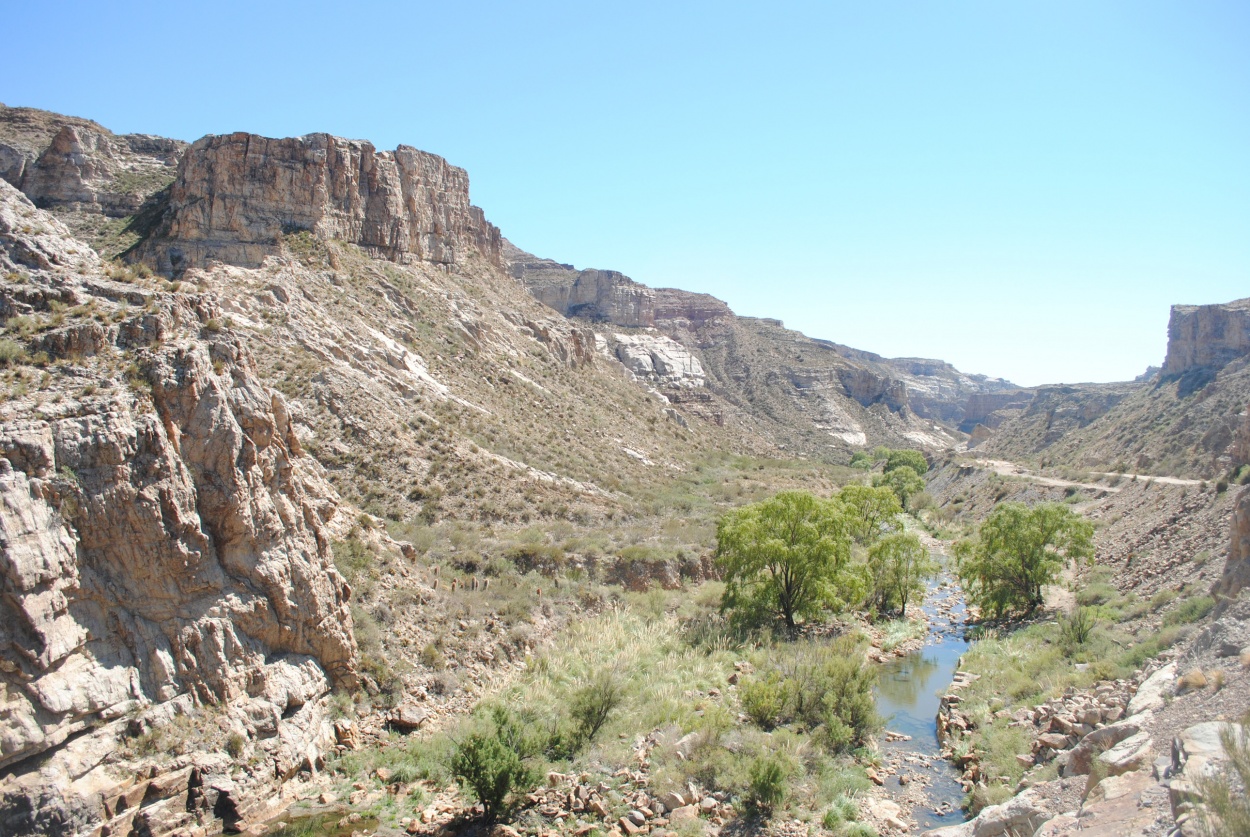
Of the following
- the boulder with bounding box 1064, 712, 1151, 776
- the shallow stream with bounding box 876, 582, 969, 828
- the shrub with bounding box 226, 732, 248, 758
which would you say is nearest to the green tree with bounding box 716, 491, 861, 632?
the shallow stream with bounding box 876, 582, 969, 828

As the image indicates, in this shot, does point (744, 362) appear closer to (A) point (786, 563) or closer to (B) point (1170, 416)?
(B) point (1170, 416)

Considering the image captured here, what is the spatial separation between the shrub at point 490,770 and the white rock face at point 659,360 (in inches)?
3303

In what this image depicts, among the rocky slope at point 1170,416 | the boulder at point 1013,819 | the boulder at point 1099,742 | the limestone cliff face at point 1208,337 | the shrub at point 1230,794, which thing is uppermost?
the limestone cliff face at point 1208,337

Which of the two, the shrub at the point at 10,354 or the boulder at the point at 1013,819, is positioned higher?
the shrub at the point at 10,354

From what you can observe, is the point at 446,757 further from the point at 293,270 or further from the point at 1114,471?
the point at 1114,471

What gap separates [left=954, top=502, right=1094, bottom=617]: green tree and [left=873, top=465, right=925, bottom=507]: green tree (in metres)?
38.7

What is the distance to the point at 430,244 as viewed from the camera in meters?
59.8

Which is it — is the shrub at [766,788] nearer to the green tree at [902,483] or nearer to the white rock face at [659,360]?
the green tree at [902,483]

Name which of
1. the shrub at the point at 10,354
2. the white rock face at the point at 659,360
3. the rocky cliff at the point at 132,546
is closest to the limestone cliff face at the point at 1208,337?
the white rock face at the point at 659,360

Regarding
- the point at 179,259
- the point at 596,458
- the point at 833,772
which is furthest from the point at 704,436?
the point at 833,772

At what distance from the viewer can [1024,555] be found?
94.0 feet

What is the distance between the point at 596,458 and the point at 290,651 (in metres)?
30.6

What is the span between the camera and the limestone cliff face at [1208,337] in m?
78.8

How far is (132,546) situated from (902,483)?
2618 inches
